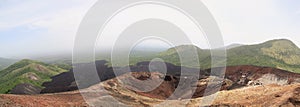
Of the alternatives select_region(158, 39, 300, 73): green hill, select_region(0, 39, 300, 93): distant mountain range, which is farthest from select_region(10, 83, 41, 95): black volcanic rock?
A: select_region(158, 39, 300, 73): green hill

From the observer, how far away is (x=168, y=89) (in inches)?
2623

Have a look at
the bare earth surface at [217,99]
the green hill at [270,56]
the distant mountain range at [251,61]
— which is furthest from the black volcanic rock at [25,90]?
the green hill at [270,56]

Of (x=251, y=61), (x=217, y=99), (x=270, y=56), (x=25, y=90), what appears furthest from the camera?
(x=270, y=56)

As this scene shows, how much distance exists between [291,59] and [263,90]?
359 feet

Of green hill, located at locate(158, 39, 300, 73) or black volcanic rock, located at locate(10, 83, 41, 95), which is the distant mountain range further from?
black volcanic rock, located at locate(10, 83, 41, 95)

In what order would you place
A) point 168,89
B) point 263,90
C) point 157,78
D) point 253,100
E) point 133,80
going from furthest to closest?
1. point 157,78
2. point 168,89
3. point 133,80
4. point 263,90
5. point 253,100

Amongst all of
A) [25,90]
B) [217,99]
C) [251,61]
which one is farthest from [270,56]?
[217,99]

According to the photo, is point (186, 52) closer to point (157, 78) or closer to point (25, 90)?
point (157, 78)

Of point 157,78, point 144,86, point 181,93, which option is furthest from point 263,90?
point 157,78

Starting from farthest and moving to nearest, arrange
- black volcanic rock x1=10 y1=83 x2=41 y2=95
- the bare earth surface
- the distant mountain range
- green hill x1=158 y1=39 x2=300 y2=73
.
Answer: green hill x1=158 y1=39 x2=300 y2=73 < the distant mountain range < black volcanic rock x1=10 y1=83 x2=41 y2=95 < the bare earth surface

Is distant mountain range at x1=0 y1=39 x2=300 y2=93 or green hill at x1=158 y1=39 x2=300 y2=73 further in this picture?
green hill at x1=158 y1=39 x2=300 y2=73

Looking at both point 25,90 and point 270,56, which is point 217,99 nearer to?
point 25,90

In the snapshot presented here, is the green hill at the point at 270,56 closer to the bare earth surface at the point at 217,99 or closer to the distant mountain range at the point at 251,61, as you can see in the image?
the distant mountain range at the point at 251,61

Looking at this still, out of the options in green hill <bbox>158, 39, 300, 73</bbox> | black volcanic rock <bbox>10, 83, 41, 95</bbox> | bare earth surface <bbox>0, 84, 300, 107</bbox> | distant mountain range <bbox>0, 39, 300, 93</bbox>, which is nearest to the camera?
bare earth surface <bbox>0, 84, 300, 107</bbox>
